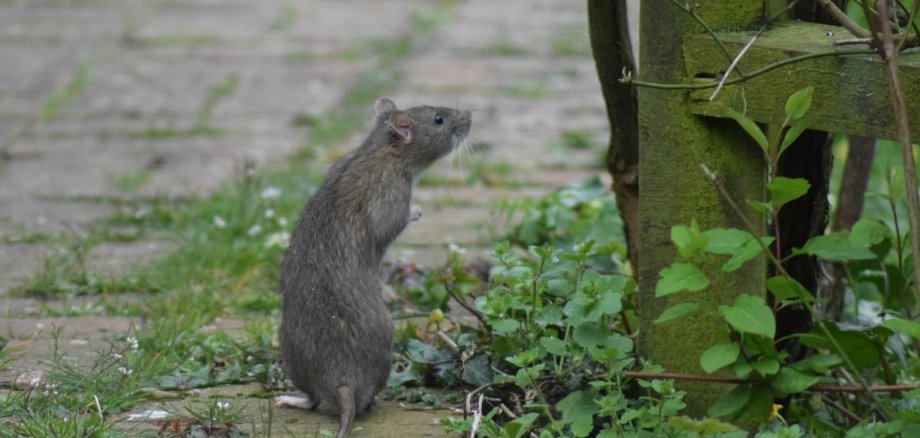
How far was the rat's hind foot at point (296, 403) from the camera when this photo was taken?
11.2 feet

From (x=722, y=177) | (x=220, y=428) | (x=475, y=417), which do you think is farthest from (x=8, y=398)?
(x=722, y=177)

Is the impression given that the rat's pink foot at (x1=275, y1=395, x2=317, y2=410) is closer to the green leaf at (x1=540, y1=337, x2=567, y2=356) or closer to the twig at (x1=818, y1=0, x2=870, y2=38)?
the green leaf at (x1=540, y1=337, x2=567, y2=356)

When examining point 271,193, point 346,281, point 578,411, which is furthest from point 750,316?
point 271,193

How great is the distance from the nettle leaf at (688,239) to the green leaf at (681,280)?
73 millimetres

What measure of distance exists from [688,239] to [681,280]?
0.32 feet

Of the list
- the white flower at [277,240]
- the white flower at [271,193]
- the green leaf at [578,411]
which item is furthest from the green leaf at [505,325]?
the white flower at [271,193]

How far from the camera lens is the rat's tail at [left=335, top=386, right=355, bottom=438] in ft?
10.4

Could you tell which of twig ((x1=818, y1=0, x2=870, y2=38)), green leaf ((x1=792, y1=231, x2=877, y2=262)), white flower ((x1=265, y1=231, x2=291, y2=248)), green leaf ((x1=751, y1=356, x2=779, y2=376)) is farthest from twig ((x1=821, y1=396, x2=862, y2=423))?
white flower ((x1=265, y1=231, x2=291, y2=248))

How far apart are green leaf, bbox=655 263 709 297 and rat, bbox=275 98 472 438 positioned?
91 centimetres

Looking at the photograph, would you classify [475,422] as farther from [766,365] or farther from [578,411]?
[766,365]

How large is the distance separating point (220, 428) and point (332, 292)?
507 millimetres

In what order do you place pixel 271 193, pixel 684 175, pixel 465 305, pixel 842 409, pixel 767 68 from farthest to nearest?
pixel 271 193
pixel 465 305
pixel 842 409
pixel 684 175
pixel 767 68

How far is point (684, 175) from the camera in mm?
3020

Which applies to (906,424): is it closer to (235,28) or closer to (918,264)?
(918,264)
